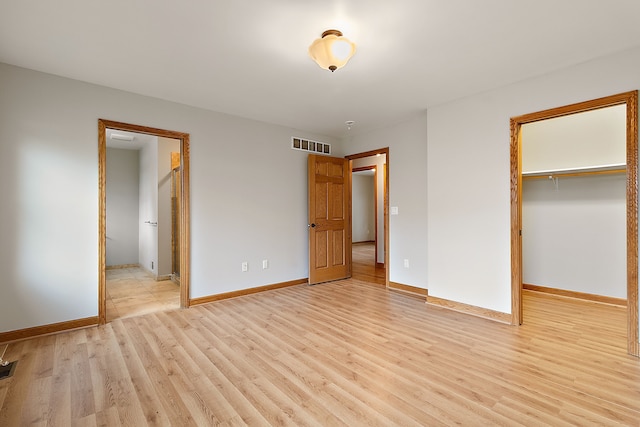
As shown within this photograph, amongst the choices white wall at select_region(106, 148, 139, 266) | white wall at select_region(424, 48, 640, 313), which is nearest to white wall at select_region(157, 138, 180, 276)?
white wall at select_region(106, 148, 139, 266)

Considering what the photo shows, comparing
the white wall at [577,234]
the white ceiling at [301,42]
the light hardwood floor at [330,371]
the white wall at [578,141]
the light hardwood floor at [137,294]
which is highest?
the white ceiling at [301,42]

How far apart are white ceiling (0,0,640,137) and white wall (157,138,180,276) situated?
2.00m

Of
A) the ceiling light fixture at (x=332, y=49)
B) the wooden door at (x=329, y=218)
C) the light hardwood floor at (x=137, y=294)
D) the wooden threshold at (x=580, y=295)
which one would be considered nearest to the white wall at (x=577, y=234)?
the wooden threshold at (x=580, y=295)

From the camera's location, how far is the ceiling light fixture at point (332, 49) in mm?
2193

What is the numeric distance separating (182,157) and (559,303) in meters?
5.05

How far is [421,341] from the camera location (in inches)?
109

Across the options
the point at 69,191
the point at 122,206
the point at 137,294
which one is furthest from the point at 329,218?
the point at 122,206

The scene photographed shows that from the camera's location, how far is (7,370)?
228 centimetres

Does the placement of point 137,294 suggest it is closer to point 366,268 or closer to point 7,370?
point 7,370

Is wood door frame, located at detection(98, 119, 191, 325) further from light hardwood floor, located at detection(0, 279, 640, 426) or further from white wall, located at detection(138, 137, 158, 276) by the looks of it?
white wall, located at detection(138, 137, 158, 276)

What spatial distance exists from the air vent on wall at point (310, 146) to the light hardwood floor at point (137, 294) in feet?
9.49

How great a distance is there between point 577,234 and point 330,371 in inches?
151

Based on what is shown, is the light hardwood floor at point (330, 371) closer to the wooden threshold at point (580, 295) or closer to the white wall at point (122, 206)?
the wooden threshold at point (580, 295)

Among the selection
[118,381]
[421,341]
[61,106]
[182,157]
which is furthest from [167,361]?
[61,106]
